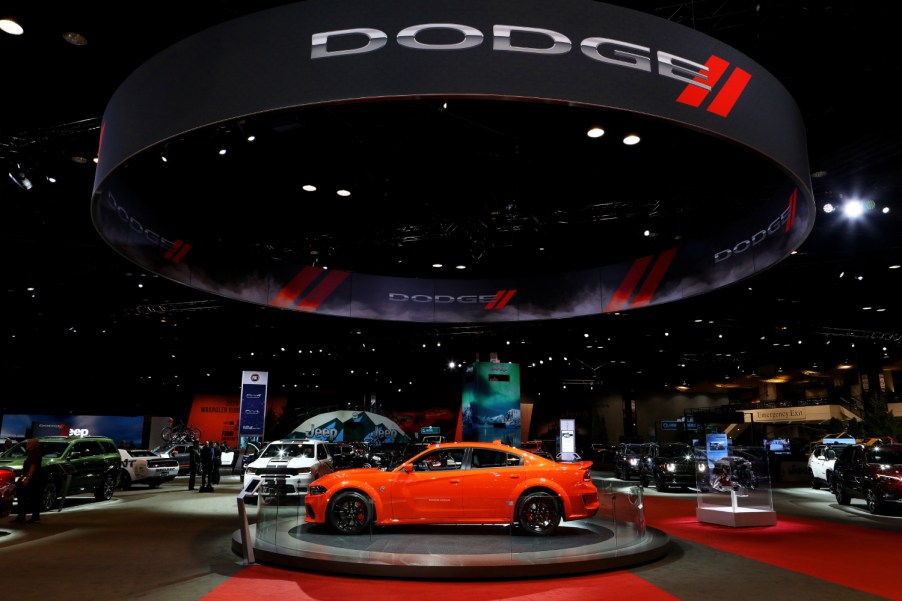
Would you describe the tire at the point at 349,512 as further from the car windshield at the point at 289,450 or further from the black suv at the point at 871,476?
the black suv at the point at 871,476

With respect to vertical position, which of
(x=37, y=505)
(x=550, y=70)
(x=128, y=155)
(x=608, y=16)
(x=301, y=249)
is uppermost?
(x=301, y=249)

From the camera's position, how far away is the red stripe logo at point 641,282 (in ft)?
40.0

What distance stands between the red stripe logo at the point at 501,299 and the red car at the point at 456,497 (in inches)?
179

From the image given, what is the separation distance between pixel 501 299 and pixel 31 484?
10064 mm

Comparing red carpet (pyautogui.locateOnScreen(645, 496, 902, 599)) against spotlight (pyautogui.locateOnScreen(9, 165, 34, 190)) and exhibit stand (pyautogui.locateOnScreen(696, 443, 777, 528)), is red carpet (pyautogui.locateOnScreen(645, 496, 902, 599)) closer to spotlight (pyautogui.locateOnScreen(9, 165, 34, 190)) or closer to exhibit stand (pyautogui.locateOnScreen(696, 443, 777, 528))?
exhibit stand (pyautogui.locateOnScreen(696, 443, 777, 528))

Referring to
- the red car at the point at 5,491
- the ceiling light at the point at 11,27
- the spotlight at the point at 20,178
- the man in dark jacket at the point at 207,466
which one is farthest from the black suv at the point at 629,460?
the ceiling light at the point at 11,27

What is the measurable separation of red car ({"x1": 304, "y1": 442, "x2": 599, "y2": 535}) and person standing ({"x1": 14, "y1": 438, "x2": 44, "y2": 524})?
6200mm

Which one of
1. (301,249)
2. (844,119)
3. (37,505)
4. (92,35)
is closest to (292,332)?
(301,249)

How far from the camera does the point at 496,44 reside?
487cm

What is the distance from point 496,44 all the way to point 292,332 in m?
28.5

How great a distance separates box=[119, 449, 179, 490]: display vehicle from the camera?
66.5 ft

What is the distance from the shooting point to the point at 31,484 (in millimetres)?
12125

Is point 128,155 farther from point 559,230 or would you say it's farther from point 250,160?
point 559,230

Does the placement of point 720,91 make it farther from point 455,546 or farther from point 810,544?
point 810,544
